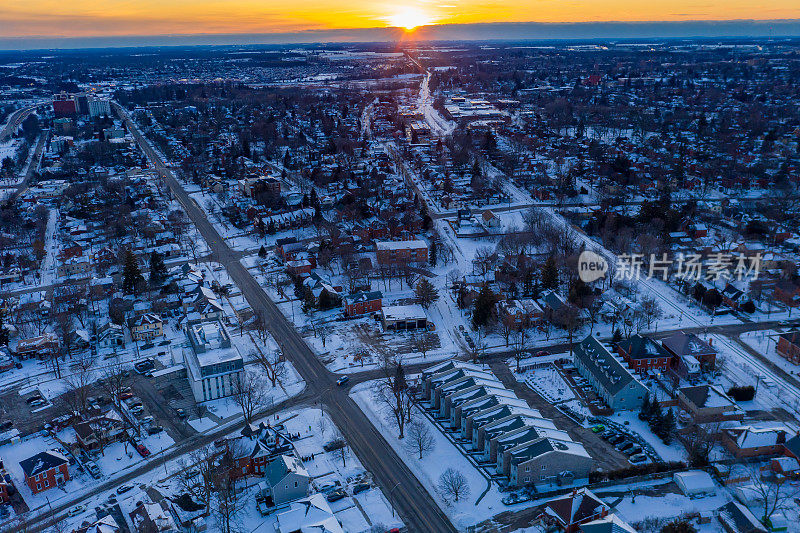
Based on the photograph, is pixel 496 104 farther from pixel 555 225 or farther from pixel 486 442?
pixel 486 442

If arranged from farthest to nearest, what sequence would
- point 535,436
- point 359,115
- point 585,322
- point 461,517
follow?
point 359,115 → point 585,322 → point 535,436 → point 461,517

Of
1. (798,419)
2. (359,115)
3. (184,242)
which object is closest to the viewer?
(798,419)

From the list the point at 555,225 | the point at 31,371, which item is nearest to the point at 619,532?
the point at 31,371

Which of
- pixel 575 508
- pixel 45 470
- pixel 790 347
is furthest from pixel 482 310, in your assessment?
pixel 45 470

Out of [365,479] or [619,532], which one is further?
[365,479]

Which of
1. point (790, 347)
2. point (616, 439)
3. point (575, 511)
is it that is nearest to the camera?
point (575, 511)

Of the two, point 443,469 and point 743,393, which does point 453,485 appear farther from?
point 743,393

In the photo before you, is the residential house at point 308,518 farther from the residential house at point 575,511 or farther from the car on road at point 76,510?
the car on road at point 76,510
